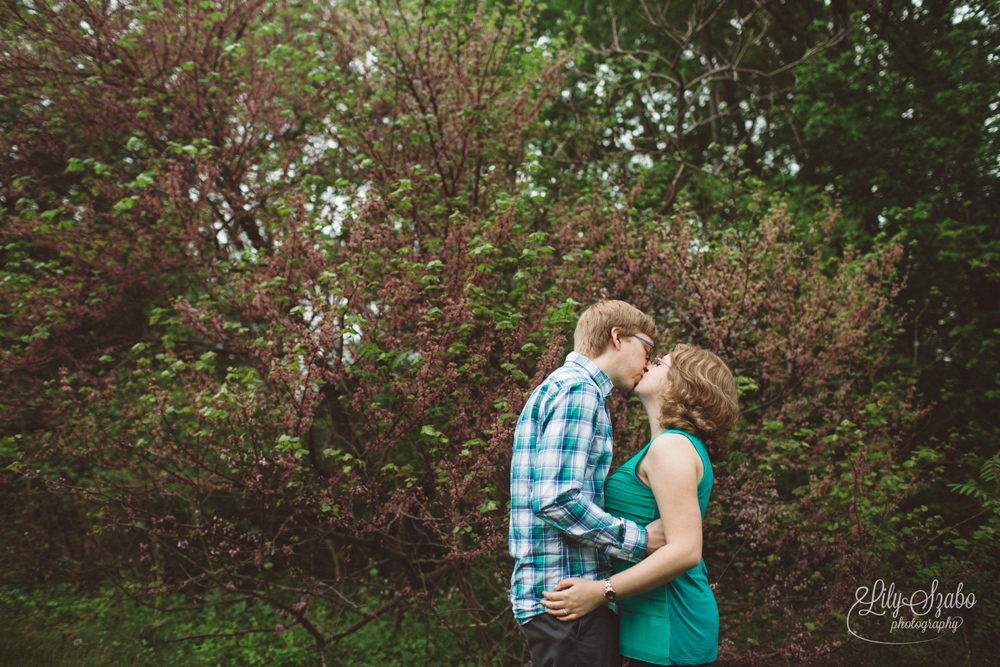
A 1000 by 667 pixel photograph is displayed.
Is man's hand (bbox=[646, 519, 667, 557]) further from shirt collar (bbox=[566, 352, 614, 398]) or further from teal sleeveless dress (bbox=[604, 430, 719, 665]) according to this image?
shirt collar (bbox=[566, 352, 614, 398])

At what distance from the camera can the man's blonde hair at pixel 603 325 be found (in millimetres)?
2051

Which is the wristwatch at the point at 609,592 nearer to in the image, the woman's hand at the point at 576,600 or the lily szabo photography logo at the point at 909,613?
the woman's hand at the point at 576,600

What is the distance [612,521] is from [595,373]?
1.65ft

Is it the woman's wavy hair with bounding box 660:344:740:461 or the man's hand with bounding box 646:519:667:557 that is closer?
the man's hand with bounding box 646:519:667:557

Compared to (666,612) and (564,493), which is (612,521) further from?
(666,612)

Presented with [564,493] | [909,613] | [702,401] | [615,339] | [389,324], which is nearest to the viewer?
[564,493]

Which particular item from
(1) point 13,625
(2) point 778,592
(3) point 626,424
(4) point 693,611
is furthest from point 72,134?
(2) point 778,592

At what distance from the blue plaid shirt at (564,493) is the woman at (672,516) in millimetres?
74

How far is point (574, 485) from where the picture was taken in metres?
1.73

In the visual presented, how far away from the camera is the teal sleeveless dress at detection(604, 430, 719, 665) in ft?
5.83

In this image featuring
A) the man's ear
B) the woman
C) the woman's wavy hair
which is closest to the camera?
the woman

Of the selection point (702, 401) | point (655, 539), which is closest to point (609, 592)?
point (655, 539)

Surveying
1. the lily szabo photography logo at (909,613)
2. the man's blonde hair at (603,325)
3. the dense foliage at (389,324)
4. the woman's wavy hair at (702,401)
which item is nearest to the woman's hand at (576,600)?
the woman's wavy hair at (702,401)

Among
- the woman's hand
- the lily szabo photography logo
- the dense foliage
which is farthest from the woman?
the lily szabo photography logo
